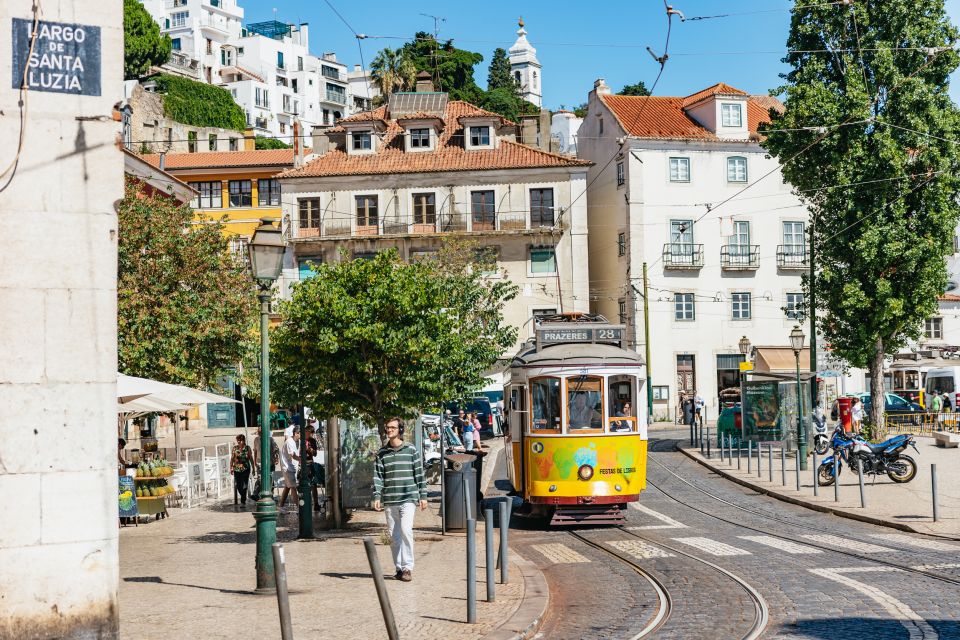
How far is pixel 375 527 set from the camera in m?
18.8

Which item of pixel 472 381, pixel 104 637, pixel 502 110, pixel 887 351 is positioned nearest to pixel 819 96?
pixel 887 351

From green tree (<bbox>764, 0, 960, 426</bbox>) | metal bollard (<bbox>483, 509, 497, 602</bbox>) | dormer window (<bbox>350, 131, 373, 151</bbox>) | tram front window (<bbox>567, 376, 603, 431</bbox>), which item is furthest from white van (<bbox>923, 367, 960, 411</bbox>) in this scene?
metal bollard (<bbox>483, 509, 497, 602</bbox>)

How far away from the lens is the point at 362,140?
184 feet

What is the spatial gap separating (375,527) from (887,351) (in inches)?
888

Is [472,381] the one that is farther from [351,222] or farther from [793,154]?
[351,222]

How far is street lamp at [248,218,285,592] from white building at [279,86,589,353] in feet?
128

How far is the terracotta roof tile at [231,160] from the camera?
204ft

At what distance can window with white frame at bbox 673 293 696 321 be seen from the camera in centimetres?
5412

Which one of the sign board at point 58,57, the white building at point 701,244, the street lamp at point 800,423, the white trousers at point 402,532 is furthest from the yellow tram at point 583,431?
the white building at point 701,244

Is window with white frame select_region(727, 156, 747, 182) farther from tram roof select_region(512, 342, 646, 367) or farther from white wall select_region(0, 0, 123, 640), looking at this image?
white wall select_region(0, 0, 123, 640)

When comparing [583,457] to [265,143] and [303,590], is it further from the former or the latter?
[265,143]

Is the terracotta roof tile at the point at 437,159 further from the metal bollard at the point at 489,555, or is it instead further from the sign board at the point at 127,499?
the metal bollard at the point at 489,555

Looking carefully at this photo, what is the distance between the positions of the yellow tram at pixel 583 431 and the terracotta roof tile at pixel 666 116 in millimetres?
36653

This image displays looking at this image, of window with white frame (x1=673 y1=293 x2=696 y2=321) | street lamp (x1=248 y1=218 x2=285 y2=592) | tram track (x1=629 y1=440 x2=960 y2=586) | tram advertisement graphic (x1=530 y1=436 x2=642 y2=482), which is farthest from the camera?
window with white frame (x1=673 y1=293 x2=696 y2=321)
